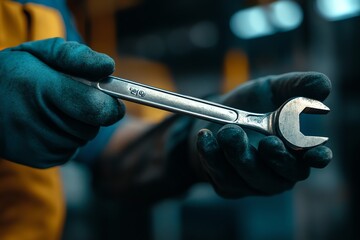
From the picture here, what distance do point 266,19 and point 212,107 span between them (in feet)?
6.79

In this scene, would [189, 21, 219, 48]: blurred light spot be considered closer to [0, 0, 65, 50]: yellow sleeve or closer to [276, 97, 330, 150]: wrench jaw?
[0, 0, 65, 50]: yellow sleeve

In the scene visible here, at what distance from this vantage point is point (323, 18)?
2.37 meters

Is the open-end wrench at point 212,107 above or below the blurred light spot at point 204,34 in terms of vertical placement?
above

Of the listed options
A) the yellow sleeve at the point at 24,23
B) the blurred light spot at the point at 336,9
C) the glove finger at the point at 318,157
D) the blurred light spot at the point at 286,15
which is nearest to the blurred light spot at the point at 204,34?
the blurred light spot at the point at 286,15

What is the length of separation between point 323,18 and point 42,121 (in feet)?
6.65

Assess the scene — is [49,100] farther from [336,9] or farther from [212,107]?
[336,9]

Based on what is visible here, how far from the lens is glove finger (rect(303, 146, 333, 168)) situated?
1.98 ft

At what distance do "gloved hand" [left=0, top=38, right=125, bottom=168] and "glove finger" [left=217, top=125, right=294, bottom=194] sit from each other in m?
0.16

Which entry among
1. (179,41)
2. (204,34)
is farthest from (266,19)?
(179,41)

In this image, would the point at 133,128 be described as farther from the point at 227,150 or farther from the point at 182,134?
the point at 227,150

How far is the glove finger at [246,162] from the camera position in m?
0.59

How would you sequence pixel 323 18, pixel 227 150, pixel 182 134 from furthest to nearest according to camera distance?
pixel 323 18 < pixel 182 134 < pixel 227 150

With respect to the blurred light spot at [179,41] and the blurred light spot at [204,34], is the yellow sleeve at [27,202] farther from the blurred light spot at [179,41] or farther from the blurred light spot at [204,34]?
the blurred light spot at [179,41]

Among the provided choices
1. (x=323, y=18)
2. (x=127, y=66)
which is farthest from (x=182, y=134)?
(x=127, y=66)
